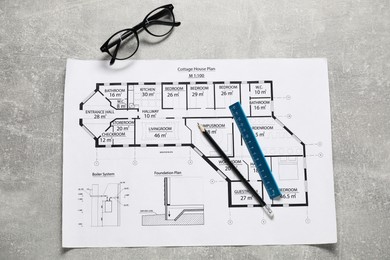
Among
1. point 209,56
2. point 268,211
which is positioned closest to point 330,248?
point 268,211

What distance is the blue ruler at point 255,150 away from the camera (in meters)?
0.85

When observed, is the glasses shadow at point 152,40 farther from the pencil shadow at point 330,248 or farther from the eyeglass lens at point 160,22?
the pencil shadow at point 330,248

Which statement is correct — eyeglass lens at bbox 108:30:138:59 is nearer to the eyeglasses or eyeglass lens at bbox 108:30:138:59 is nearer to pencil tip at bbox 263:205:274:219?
the eyeglasses

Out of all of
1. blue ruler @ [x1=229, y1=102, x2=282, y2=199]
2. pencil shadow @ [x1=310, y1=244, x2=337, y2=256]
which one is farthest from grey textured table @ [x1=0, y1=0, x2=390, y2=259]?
blue ruler @ [x1=229, y1=102, x2=282, y2=199]

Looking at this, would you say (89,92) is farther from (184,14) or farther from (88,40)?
(184,14)

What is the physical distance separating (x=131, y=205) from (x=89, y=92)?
0.82 ft

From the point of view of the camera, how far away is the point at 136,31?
889 mm

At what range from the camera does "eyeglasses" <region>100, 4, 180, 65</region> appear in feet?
2.89

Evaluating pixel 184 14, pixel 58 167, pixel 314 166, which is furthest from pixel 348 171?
pixel 58 167

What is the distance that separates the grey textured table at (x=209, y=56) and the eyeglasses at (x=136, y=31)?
2cm

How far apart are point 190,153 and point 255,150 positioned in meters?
0.13

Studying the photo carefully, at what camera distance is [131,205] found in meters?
0.85

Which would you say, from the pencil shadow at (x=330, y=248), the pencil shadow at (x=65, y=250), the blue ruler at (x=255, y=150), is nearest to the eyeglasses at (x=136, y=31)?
the blue ruler at (x=255, y=150)

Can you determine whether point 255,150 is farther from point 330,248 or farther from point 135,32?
point 135,32
